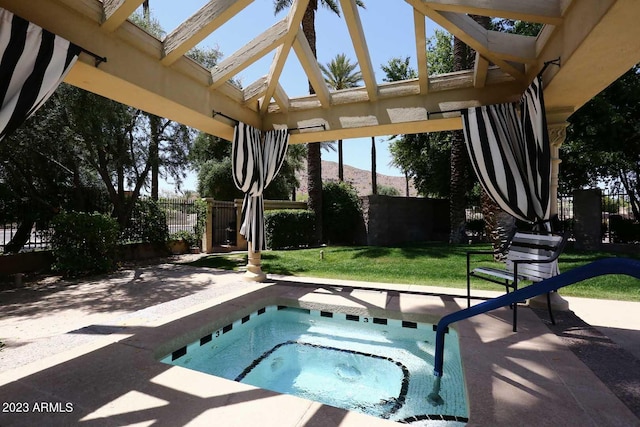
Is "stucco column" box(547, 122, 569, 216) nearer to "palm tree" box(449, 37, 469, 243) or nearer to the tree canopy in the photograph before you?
"palm tree" box(449, 37, 469, 243)

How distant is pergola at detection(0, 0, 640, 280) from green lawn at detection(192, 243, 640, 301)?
2373 mm

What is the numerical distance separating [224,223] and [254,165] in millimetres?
7613

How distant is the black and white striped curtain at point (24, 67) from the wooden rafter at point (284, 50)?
2299mm

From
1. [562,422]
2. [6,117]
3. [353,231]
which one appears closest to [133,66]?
[6,117]

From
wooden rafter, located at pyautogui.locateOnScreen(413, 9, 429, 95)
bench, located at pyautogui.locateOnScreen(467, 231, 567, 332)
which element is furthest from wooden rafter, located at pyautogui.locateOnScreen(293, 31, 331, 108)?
bench, located at pyautogui.locateOnScreen(467, 231, 567, 332)

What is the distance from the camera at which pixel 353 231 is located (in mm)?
12492

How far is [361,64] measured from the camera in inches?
173

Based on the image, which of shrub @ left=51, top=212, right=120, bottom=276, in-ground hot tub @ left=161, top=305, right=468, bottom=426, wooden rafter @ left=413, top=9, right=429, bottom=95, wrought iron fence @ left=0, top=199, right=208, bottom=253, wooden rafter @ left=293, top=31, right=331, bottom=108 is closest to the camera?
in-ground hot tub @ left=161, top=305, right=468, bottom=426

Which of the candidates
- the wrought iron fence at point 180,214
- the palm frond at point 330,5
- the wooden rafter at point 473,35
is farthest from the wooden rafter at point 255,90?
the palm frond at point 330,5

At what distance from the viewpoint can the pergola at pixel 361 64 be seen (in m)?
2.76

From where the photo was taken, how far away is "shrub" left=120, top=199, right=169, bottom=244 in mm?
9898

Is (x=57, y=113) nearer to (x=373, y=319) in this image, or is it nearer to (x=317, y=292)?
(x=317, y=292)

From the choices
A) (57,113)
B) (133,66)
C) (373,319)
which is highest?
(57,113)

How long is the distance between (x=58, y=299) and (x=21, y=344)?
2339 mm
